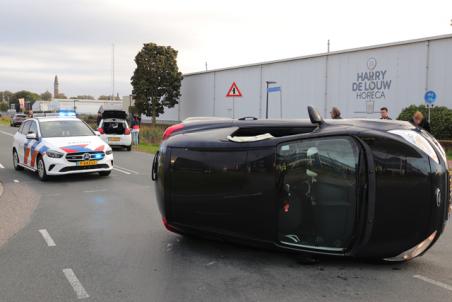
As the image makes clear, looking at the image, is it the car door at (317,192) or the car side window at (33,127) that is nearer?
the car door at (317,192)

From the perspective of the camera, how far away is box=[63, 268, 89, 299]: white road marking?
4.28 m

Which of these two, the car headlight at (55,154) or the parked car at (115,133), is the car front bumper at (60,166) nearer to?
the car headlight at (55,154)

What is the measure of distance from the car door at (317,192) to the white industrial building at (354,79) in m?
13.4

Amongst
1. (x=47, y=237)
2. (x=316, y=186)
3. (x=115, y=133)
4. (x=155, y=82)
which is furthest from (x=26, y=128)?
(x=155, y=82)

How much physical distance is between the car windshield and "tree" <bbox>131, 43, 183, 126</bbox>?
32.5 meters

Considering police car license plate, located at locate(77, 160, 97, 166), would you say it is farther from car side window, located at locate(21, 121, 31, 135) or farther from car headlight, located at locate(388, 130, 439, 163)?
car headlight, located at locate(388, 130, 439, 163)

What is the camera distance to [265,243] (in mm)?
5039

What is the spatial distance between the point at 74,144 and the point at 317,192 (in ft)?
27.1

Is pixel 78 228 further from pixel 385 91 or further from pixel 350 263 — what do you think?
pixel 385 91

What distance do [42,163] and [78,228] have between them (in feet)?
17.1

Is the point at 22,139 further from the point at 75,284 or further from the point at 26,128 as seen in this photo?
the point at 75,284

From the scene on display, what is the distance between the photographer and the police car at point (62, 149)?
11258 mm

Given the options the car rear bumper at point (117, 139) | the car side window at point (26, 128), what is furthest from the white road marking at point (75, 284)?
the car rear bumper at point (117, 139)

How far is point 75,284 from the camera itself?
455cm
